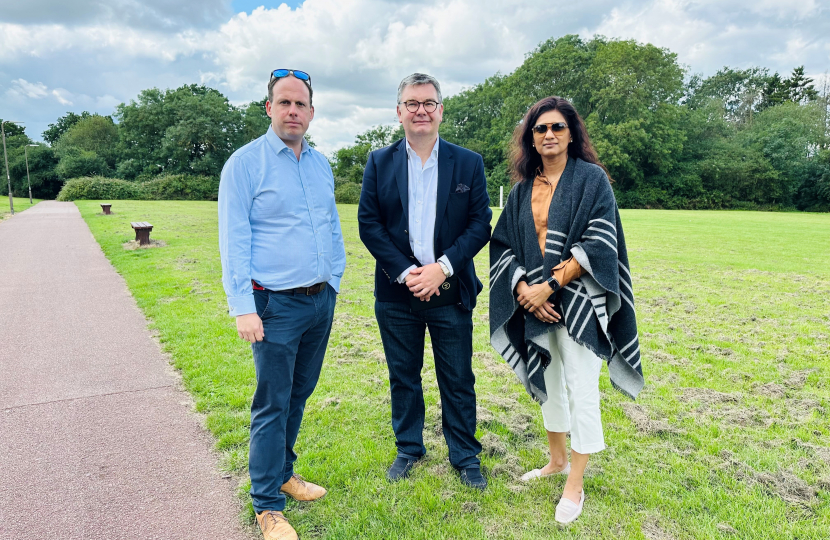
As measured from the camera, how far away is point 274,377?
2.54m

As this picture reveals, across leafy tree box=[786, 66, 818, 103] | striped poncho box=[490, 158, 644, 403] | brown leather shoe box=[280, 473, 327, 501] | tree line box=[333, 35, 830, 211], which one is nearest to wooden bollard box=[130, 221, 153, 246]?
brown leather shoe box=[280, 473, 327, 501]

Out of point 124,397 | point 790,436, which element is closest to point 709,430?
point 790,436

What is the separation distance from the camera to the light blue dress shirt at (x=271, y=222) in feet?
7.92

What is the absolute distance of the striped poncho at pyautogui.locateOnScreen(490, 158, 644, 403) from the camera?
2.69 meters

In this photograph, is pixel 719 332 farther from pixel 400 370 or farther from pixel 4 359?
pixel 4 359

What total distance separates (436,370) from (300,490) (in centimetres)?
101

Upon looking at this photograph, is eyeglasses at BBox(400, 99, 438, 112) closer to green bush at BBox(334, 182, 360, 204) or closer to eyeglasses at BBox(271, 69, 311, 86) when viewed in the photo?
eyeglasses at BBox(271, 69, 311, 86)

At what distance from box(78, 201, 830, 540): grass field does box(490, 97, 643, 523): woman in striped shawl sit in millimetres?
433

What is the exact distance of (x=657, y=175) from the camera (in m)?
47.2

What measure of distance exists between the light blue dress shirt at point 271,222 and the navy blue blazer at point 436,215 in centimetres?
37

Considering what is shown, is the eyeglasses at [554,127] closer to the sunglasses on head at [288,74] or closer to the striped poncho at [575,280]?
the striped poncho at [575,280]

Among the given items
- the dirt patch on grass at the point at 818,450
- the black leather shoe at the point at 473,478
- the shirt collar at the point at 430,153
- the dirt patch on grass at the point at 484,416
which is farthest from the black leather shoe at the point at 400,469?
the dirt patch on grass at the point at 818,450

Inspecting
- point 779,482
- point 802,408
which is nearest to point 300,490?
point 779,482

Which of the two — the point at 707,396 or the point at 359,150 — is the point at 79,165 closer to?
the point at 359,150
